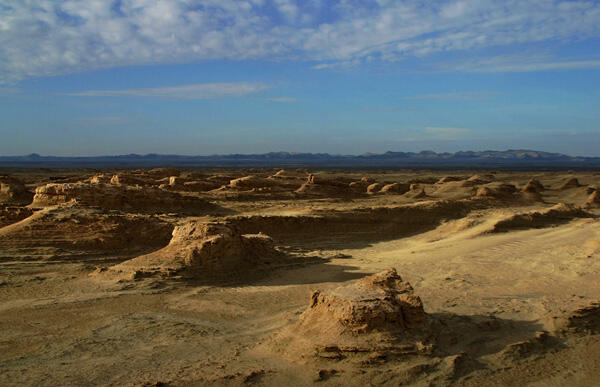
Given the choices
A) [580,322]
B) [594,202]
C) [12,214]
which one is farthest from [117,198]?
[594,202]

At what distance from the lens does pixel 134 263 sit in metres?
8.84

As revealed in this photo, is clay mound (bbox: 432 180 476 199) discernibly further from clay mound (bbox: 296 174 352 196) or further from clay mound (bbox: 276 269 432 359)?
clay mound (bbox: 276 269 432 359)

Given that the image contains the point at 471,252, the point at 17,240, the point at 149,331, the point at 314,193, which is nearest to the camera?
the point at 149,331

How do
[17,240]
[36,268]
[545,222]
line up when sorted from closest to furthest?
[36,268] → [17,240] → [545,222]

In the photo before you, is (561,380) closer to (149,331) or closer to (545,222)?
(149,331)

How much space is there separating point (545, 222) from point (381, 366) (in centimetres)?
1241

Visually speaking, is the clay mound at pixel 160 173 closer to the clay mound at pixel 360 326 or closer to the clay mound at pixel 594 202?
the clay mound at pixel 594 202

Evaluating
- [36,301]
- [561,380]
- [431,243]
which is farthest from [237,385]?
[431,243]

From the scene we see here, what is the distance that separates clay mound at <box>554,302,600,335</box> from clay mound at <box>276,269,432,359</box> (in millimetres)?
1820

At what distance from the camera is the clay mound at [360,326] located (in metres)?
5.16

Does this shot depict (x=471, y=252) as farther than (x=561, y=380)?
Yes

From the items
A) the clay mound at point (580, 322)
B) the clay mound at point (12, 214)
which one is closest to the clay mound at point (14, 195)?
the clay mound at point (12, 214)

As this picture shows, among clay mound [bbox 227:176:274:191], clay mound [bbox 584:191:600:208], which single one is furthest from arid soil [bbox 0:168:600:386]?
clay mound [bbox 227:176:274:191]

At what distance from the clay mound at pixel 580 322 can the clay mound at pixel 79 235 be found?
25.5 feet
